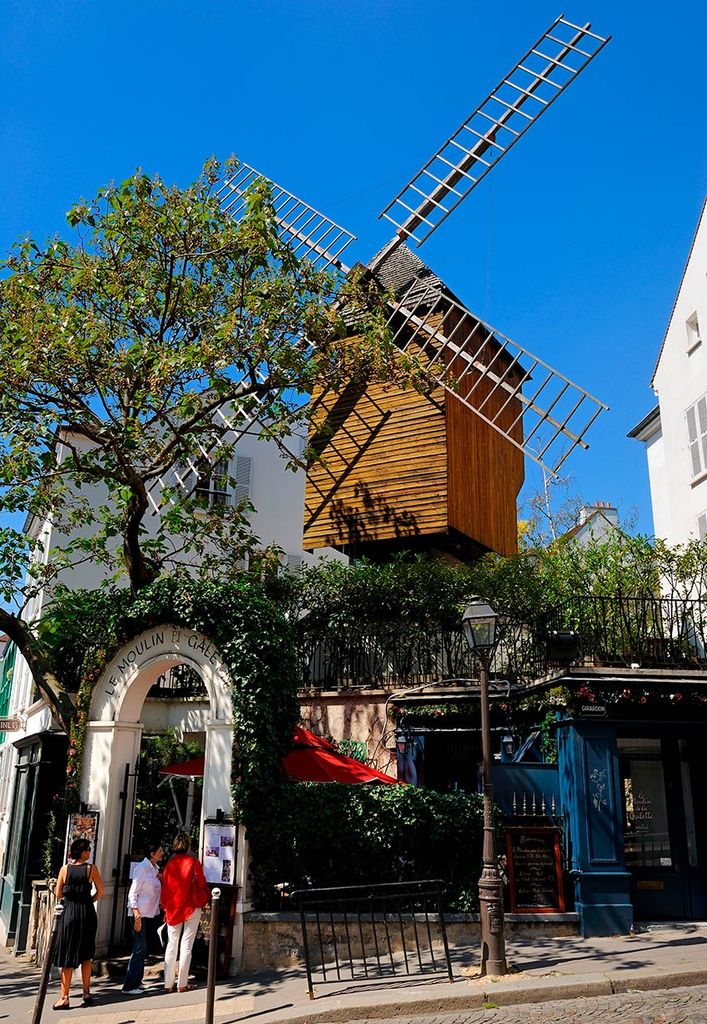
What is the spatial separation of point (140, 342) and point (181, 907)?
8.59 meters

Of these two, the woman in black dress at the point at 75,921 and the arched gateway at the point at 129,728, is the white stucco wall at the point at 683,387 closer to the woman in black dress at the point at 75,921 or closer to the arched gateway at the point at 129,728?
the arched gateway at the point at 129,728

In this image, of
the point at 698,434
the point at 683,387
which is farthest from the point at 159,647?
the point at 683,387

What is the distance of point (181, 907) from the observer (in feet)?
31.7

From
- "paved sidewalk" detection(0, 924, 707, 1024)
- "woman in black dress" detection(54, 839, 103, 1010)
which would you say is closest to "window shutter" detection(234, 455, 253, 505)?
A: "paved sidewalk" detection(0, 924, 707, 1024)

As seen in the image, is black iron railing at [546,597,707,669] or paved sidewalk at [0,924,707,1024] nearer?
paved sidewalk at [0,924,707,1024]

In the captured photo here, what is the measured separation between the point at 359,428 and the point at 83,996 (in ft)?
47.1

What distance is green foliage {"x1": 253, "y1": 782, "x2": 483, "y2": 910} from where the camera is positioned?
1096 centimetres

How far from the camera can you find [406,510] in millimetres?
19562

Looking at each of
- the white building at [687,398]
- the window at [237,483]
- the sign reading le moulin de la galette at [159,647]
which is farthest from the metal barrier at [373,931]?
the window at [237,483]

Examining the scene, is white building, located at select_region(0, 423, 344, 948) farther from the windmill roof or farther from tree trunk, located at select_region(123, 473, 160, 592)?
the windmill roof

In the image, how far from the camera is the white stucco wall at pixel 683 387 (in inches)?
836

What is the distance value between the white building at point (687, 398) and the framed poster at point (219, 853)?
1499 cm

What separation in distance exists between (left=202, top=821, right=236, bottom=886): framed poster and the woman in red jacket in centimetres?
59

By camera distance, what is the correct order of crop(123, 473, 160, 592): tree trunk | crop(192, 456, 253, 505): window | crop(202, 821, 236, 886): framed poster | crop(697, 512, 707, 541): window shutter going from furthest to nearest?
crop(192, 456, 253, 505): window
crop(697, 512, 707, 541): window shutter
crop(123, 473, 160, 592): tree trunk
crop(202, 821, 236, 886): framed poster
